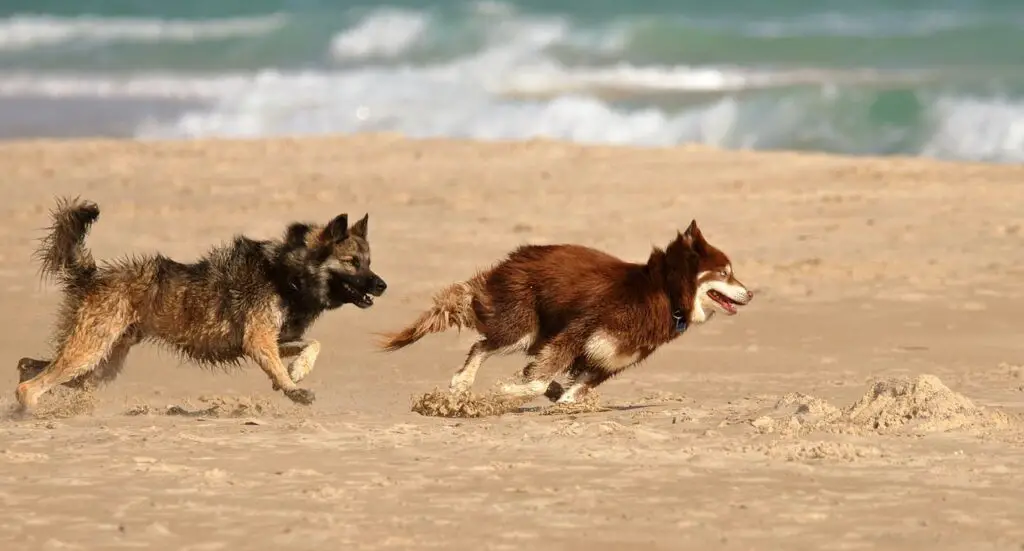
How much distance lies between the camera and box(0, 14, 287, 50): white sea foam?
39.9 m

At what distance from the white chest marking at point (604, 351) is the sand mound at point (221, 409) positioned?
157 centimetres

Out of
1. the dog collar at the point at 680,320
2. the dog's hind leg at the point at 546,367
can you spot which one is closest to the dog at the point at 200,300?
the dog's hind leg at the point at 546,367

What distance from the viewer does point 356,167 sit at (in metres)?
17.0

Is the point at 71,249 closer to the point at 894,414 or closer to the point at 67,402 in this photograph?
the point at 67,402

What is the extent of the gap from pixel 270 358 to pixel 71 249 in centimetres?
111

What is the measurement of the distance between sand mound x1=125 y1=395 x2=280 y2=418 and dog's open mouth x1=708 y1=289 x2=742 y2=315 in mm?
2281

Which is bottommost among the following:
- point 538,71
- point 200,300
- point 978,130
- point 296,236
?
point 200,300

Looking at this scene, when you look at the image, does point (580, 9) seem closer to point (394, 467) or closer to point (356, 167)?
point (356, 167)

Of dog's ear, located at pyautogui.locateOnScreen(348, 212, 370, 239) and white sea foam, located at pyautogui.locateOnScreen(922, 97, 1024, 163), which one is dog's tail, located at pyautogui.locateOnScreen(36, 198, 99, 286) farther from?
white sea foam, located at pyautogui.locateOnScreen(922, 97, 1024, 163)

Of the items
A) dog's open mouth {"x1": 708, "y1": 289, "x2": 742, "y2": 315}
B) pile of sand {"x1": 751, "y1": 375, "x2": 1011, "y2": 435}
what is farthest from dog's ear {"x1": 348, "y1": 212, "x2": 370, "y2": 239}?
pile of sand {"x1": 751, "y1": 375, "x2": 1011, "y2": 435}

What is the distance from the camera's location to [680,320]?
837cm

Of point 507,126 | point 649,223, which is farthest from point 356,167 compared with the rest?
point 507,126

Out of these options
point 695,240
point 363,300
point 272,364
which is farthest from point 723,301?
point 272,364

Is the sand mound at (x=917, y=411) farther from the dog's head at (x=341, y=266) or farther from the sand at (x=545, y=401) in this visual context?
the dog's head at (x=341, y=266)
